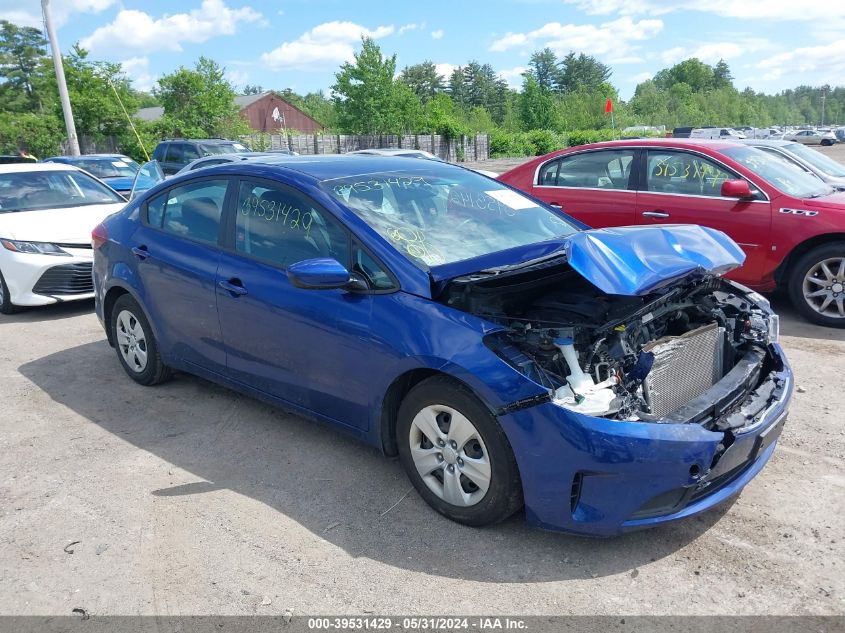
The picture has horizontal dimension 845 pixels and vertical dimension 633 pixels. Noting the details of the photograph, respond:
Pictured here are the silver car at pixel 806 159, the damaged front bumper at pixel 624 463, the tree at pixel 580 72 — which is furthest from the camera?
the tree at pixel 580 72

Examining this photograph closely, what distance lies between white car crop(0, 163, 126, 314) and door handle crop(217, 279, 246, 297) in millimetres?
4266

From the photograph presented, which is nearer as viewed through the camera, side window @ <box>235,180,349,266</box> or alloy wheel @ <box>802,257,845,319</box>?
side window @ <box>235,180,349,266</box>

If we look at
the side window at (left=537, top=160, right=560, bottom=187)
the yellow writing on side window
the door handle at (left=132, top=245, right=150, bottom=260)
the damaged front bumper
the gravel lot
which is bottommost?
the gravel lot

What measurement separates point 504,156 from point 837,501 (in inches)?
1968

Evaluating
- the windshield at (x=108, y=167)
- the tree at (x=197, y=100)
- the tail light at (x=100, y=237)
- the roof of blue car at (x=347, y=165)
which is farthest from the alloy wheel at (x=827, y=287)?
the tree at (x=197, y=100)

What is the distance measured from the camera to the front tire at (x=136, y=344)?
5.10 metres

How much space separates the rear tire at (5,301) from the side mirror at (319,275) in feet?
18.9

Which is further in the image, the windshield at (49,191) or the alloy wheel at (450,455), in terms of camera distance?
the windshield at (49,191)

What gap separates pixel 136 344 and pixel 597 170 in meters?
5.04

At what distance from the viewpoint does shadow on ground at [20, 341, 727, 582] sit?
308 centimetres

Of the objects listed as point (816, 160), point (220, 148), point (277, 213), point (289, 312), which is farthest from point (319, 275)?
point (220, 148)

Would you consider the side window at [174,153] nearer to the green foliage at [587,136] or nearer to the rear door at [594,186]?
the rear door at [594,186]

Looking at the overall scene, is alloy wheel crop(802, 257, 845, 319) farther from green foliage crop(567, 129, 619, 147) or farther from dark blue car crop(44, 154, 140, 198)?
green foliage crop(567, 129, 619, 147)

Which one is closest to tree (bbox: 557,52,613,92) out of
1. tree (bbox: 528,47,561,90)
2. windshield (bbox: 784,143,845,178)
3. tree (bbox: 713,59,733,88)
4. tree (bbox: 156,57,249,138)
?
tree (bbox: 528,47,561,90)
